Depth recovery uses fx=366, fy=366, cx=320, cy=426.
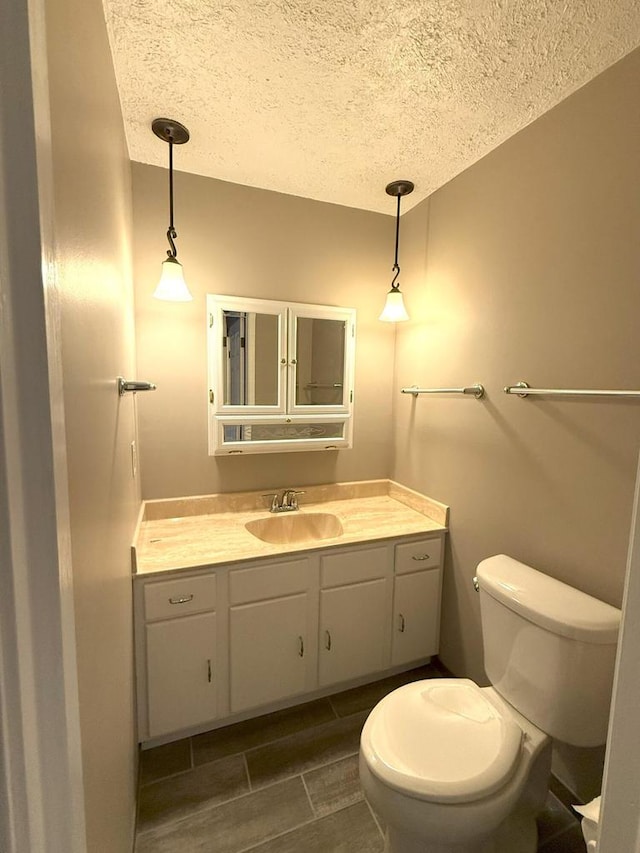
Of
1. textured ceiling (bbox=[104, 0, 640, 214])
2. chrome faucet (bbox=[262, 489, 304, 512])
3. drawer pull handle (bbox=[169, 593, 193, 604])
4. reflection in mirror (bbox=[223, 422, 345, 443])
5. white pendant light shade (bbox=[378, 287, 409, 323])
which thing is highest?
textured ceiling (bbox=[104, 0, 640, 214])

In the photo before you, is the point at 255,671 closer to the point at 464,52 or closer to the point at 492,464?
the point at 492,464

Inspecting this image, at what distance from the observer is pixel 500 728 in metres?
1.12

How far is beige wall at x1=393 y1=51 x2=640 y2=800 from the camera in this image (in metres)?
1.10

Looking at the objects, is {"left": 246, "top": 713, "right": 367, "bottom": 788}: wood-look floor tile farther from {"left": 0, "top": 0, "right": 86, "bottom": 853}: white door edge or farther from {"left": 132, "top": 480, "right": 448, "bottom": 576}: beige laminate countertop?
{"left": 0, "top": 0, "right": 86, "bottom": 853}: white door edge

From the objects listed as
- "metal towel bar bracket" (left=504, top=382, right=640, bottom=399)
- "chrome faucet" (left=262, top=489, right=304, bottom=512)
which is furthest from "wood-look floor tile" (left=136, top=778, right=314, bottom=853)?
"metal towel bar bracket" (left=504, top=382, right=640, bottom=399)

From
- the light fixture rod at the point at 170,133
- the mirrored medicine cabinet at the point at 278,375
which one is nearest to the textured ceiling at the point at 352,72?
the light fixture rod at the point at 170,133

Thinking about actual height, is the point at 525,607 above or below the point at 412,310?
below

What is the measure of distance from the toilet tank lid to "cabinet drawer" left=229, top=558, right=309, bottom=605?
2.33 feet

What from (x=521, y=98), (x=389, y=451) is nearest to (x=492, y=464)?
(x=389, y=451)

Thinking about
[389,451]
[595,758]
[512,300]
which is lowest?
[595,758]

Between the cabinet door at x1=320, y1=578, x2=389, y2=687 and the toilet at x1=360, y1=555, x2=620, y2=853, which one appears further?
the cabinet door at x1=320, y1=578, x2=389, y2=687

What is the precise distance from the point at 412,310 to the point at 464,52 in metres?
1.07

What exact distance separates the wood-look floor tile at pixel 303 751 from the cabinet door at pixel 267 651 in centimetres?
16

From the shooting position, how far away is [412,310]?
204 centimetres
